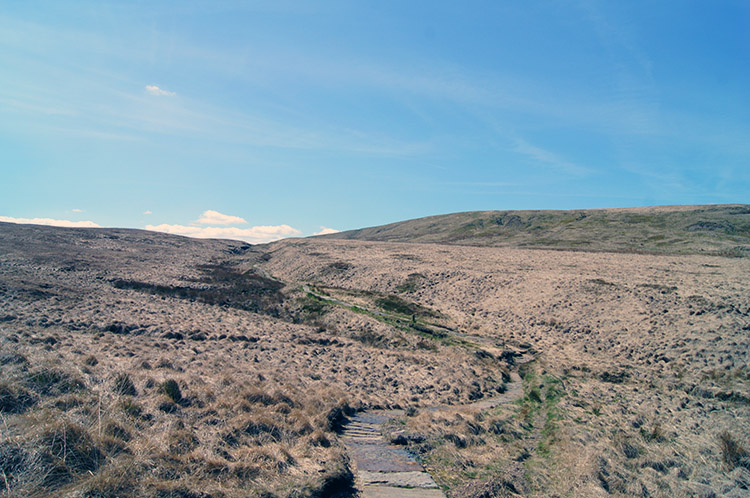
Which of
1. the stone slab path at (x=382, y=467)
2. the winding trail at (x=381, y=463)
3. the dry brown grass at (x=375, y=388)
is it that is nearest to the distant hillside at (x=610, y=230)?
the dry brown grass at (x=375, y=388)

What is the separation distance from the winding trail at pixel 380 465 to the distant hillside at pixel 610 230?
66.9 m

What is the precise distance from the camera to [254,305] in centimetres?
3419

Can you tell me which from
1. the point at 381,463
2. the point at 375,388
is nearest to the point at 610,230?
the point at 375,388

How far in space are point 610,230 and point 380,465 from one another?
334ft

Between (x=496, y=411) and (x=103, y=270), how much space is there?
4517 cm

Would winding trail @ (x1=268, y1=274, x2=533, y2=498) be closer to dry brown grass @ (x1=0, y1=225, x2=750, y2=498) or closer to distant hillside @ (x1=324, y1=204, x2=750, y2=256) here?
dry brown grass @ (x1=0, y1=225, x2=750, y2=498)

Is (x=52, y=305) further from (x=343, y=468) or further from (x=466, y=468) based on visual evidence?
(x=466, y=468)

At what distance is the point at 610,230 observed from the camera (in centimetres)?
9450

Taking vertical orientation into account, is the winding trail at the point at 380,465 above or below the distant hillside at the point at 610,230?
below

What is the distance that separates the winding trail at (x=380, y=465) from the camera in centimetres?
821

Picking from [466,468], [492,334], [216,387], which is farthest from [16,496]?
[492,334]

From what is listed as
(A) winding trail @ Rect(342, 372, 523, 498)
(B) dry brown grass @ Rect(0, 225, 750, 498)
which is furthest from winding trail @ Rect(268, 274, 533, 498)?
(B) dry brown grass @ Rect(0, 225, 750, 498)

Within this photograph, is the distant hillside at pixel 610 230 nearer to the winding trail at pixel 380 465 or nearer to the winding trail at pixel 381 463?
the winding trail at pixel 381 463

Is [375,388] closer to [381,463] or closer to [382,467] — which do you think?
[381,463]
